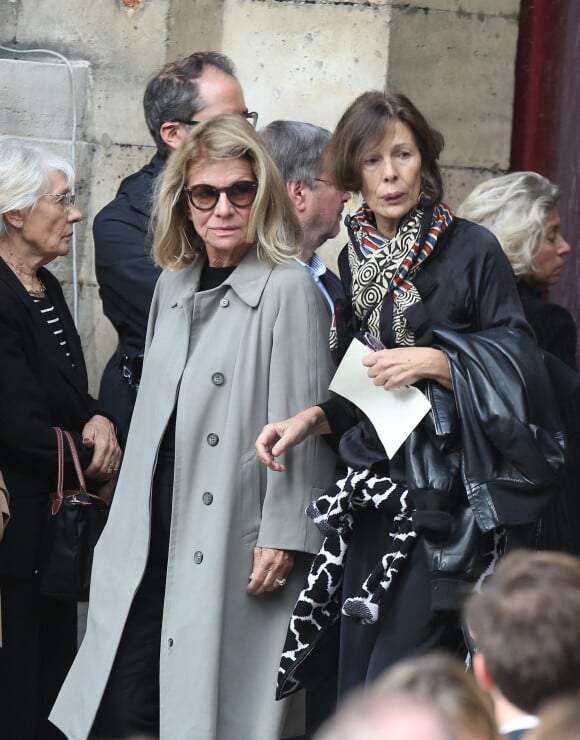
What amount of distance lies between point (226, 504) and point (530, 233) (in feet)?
5.05

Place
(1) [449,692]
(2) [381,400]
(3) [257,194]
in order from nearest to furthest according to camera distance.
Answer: (1) [449,692], (2) [381,400], (3) [257,194]

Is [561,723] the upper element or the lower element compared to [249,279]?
upper

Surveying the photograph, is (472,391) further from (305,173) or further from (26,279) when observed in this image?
(26,279)

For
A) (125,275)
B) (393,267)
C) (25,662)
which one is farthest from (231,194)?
(25,662)

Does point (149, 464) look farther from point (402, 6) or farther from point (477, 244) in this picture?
point (402, 6)

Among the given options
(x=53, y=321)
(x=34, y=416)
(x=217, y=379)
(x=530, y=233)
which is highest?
(x=530, y=233)

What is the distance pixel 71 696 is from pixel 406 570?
3.63 ft

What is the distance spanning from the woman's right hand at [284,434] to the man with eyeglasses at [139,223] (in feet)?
3.24

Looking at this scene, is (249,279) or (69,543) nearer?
(249,279)

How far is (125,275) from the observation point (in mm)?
4500

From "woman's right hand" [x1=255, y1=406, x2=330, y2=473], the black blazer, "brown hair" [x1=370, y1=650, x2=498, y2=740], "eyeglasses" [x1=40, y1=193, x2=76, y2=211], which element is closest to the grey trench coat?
"woman's right hand" [x1=255, y1=406, x2=330, y2=473]

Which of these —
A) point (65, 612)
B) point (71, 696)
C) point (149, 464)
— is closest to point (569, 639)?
point (149, 464)

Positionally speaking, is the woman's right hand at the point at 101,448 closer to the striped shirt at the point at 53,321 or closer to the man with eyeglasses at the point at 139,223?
the man with eyeglasses at the point at 139,223

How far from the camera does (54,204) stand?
453cm
